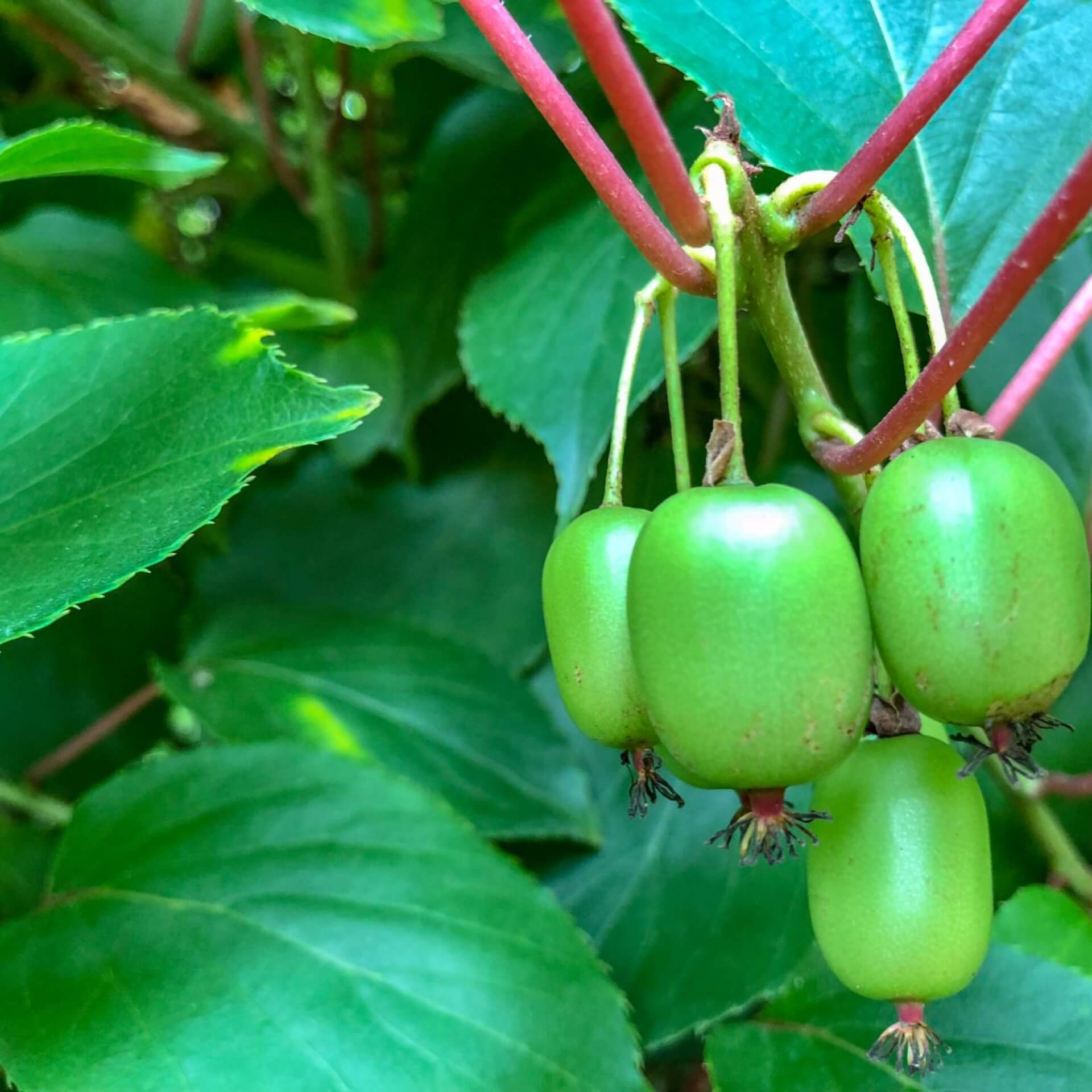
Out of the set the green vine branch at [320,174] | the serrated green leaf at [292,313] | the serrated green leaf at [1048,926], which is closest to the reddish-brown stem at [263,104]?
the green vine branch at [320,174]

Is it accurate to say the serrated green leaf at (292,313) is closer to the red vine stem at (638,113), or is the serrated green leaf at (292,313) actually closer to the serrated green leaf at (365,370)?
the serrated green leaf at (365,370)

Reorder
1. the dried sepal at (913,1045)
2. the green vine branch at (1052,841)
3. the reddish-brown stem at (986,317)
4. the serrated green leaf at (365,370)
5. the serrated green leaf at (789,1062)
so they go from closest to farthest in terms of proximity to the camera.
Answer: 1. the reddish-brown stem at (986,317)
2. the dried sepal at (913,1045)
3. the serrated green leaf at (789,1062)
4. the green vine branch at (1052,841)
5. the serrated green leaf at (365,370)

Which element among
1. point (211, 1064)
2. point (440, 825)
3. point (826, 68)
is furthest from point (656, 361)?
point (211, 1064)

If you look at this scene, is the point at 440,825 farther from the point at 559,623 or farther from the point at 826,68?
the point at 826,68

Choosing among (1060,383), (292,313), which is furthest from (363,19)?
(1060,383)

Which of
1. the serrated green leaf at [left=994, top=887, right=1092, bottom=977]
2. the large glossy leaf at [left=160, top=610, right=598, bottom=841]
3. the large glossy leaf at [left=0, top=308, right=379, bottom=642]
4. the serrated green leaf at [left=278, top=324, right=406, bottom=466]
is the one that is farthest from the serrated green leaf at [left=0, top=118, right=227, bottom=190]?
the serrated green leaf at [left=994, top=887, right=1092, bottom=977]

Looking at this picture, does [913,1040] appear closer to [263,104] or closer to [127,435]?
[127,435]

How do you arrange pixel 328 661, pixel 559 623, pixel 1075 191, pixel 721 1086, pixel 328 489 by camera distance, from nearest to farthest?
pixel 1075 191, pixel 559 623, pixel 721 1086, pixel 328 661, pixel 328 489
